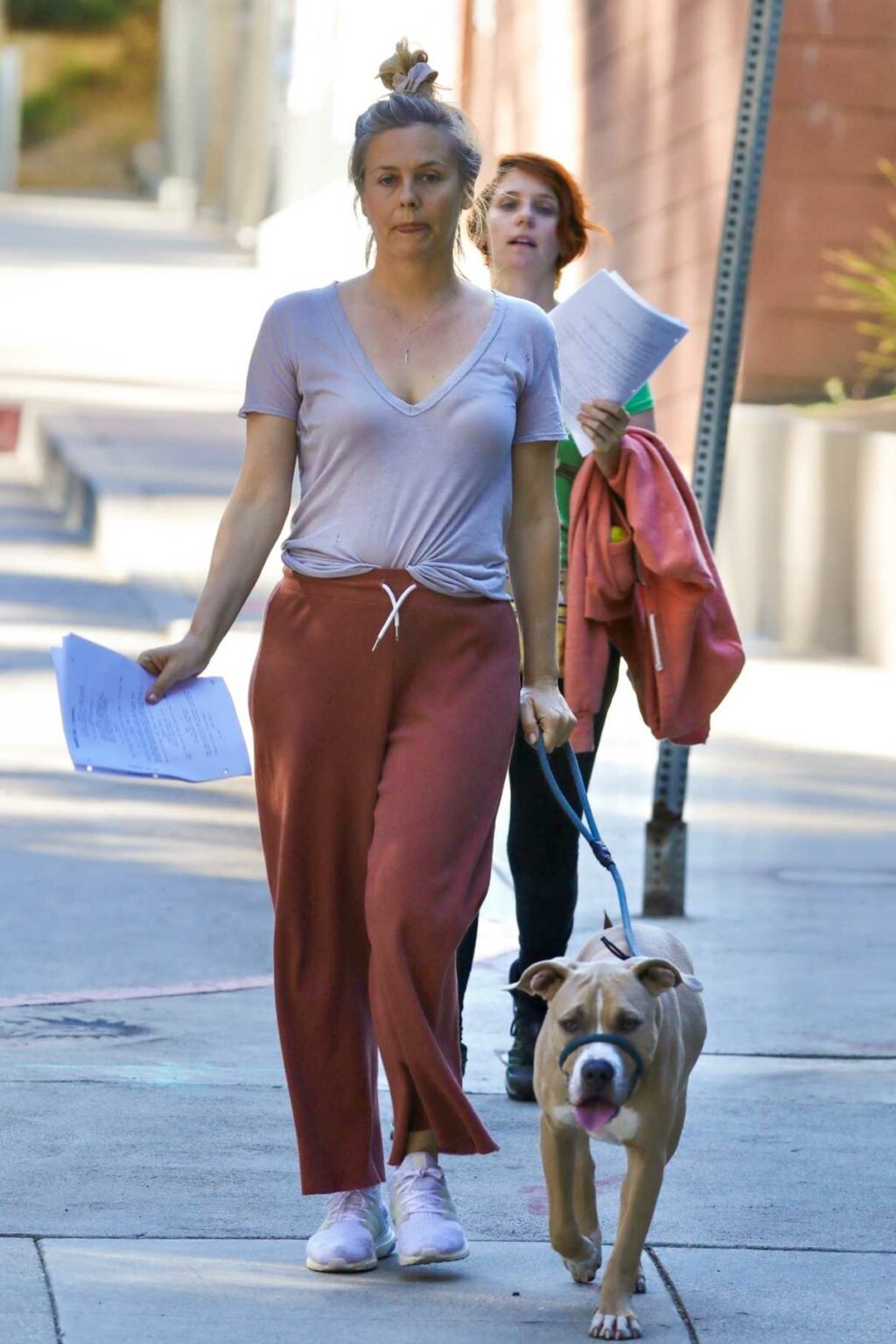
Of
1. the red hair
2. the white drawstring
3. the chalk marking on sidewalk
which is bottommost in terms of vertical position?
the chalk marking on sidewalk

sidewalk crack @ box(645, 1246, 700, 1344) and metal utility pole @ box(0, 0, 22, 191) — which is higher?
metal utility pole @ box(0, 0, 22, 191)

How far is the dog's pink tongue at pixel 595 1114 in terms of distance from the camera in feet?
12.2

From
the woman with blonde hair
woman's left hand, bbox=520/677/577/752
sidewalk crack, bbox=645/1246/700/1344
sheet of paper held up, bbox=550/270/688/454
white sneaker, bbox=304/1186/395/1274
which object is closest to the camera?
sidewalk crack, bbox=645/1246/700/1344

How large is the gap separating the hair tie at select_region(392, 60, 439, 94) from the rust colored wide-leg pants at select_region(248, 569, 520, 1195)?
33.5 inches

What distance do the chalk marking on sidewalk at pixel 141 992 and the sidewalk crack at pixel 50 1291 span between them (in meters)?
1.90

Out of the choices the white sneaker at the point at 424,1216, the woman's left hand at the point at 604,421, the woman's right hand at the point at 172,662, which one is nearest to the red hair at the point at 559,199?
the woman's left hand at the point at 604,421

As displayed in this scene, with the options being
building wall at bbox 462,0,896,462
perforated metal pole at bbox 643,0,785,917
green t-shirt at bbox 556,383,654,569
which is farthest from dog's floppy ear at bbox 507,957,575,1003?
building wall at bbox 462,0,896,462

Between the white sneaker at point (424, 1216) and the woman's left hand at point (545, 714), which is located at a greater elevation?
the woman's left hand at point (545, 714)

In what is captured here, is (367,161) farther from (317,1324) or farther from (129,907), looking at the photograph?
(129,907)

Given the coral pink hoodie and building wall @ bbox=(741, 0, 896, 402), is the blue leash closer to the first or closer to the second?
the coral pink hoodie

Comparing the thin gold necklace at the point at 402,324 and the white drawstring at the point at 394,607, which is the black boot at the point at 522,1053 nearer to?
the white drawstring at the point at 394,607

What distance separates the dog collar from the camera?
12.3 ft

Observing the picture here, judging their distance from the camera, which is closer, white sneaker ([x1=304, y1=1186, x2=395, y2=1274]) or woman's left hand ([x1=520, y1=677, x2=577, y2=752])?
white sneaker ([x1=304, y1=1186, x2=395, y2=1274])

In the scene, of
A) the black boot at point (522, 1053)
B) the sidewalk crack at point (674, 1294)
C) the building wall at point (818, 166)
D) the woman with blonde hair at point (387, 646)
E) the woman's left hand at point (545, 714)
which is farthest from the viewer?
the building wall at point (818, 166)
